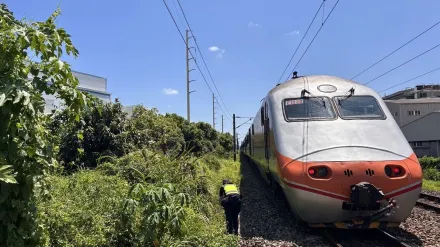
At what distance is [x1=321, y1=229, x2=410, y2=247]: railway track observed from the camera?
6.81m

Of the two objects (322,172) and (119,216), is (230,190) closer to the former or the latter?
(322,172)

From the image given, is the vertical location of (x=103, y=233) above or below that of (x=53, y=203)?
below

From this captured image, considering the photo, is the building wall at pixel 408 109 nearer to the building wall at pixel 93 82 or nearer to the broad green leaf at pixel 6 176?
the building wall at pixel 93 82

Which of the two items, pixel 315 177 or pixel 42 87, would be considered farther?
pixel 315 177

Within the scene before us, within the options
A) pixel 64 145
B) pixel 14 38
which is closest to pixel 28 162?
pixel 14 38

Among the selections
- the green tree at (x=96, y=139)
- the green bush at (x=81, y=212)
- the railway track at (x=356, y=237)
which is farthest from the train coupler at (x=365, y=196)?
the green tree at (x=96, y=139)

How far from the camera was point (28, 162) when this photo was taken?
123 inches

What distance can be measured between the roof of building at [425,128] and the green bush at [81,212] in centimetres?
4882

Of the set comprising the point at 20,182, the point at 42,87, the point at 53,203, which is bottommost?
the point at 53,203

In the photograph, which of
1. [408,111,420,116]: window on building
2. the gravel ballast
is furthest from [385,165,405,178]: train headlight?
[408,111,420,116]: window on building

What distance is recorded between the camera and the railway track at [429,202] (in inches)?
408

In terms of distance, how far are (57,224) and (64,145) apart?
6.51 m

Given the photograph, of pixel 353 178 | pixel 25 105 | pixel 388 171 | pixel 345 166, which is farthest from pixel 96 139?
pixel 25 105

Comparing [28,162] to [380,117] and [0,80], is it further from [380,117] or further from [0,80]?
[380,117]
